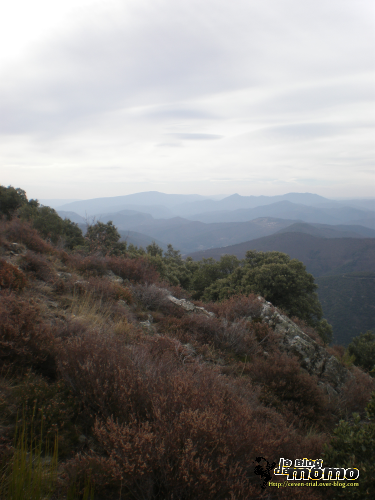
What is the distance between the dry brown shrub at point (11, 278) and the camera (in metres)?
4.57

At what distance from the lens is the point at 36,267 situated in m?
6.39

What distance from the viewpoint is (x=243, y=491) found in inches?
77.9

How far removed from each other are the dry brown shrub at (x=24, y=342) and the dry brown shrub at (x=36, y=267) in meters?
3.12

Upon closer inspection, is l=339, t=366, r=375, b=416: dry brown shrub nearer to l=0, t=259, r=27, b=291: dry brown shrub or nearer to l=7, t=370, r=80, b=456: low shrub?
l=7, t=370, r=80, b=456: low shrub

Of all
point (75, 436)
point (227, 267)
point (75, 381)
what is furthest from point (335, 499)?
point (227, 267)

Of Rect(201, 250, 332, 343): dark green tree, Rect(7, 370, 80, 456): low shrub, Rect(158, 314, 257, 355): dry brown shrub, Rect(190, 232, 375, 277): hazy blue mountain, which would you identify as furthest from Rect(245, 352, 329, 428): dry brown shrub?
Rect(190, 232, 375, 277): hazy blue mountain

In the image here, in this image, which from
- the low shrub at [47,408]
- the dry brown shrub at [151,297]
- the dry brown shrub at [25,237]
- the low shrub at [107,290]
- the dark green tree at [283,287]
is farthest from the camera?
the dark green tree at [283,287]

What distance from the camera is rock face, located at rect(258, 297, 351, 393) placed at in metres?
6.97

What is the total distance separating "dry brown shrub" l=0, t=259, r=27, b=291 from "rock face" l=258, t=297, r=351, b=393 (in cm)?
675

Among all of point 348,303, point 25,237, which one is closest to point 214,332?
point 25,237

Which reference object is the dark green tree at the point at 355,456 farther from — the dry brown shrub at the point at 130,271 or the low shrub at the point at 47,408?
the dry brown shrub at the point at 130,271

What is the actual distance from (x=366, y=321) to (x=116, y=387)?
84232 mm

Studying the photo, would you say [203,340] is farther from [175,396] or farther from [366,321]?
[366,321]

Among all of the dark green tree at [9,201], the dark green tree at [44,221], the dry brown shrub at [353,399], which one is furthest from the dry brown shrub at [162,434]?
the dark green tree at [9,201]
